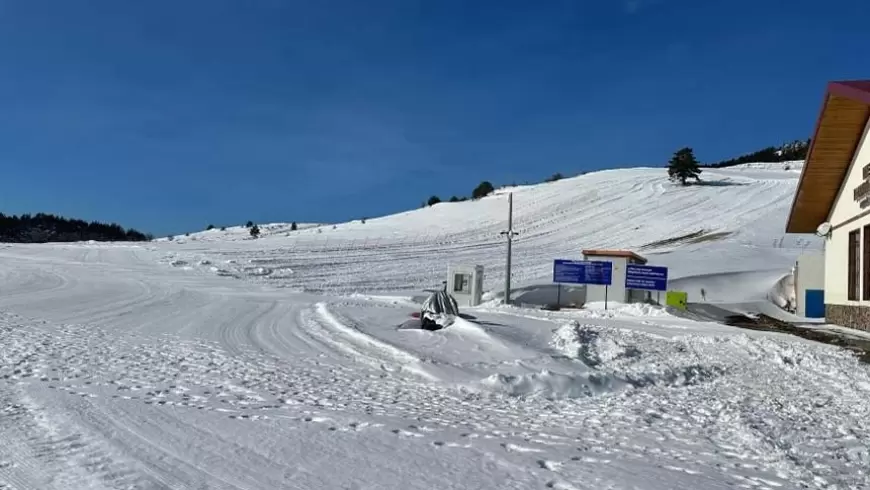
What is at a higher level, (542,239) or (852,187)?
(542,239)

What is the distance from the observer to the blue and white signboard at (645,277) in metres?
24.5

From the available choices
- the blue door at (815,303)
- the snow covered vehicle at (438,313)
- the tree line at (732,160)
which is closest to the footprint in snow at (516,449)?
the snow covered vehicle at (438,313)

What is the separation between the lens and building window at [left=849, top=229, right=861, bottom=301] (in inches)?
739

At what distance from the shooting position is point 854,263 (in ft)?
62.7

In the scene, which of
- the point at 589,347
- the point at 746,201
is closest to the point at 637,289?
the point at 589,347

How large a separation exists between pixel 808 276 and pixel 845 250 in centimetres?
710

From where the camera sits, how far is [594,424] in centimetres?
691

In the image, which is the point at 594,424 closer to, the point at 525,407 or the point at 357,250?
the point at 525,407

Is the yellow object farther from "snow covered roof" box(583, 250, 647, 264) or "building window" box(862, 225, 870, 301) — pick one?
"building window" box(862, 225, 870, 301)

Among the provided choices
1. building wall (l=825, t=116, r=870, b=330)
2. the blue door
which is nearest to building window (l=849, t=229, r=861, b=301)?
building wall (l=825, t=116, r=870, b=330)

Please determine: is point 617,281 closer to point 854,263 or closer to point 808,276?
point 808,276

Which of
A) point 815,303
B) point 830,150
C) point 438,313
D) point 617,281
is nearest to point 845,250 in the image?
point 830,150

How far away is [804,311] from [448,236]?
35486 mm

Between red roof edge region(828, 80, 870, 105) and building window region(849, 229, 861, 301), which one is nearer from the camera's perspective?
red roof edge region(828, 80, 870, 105)
